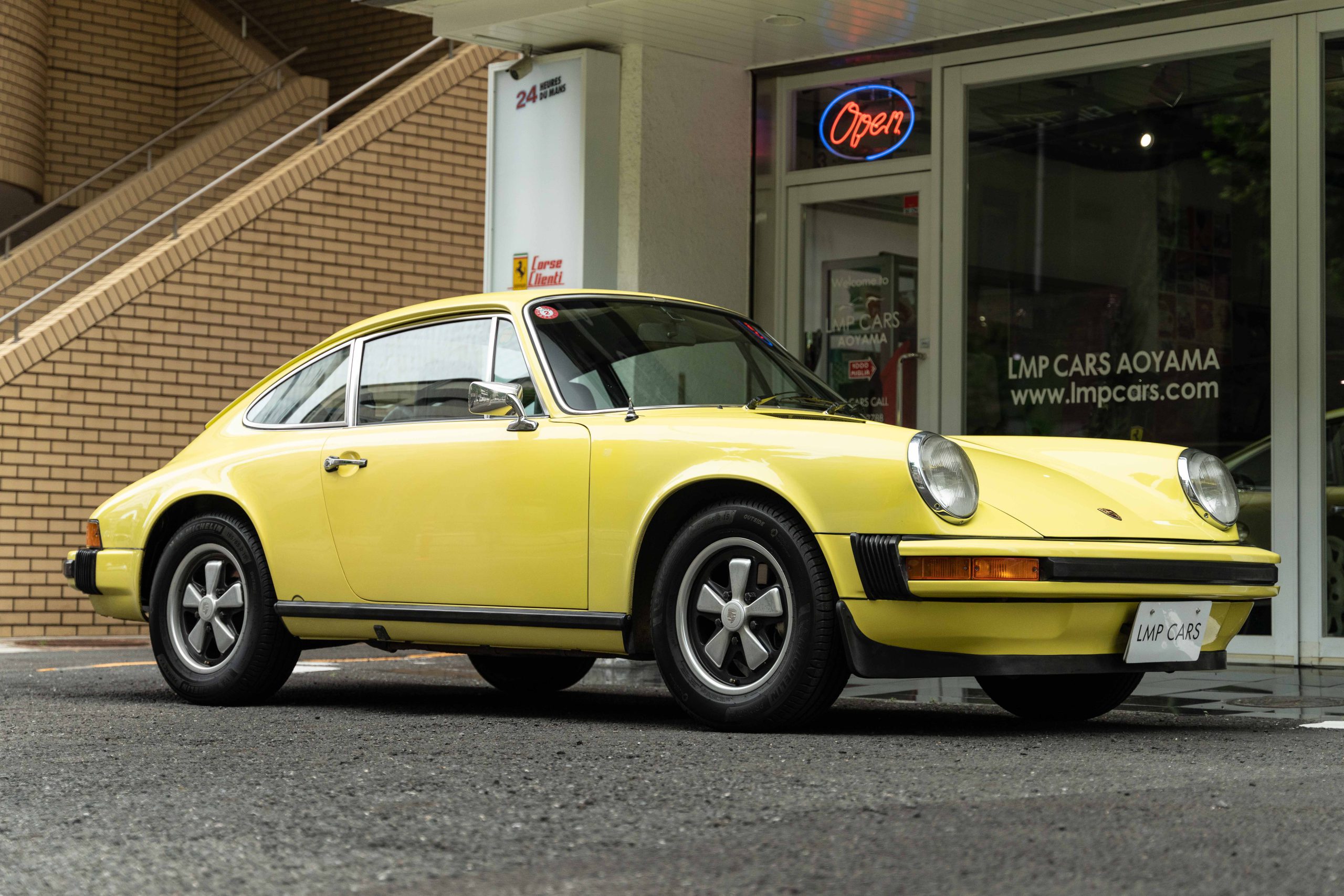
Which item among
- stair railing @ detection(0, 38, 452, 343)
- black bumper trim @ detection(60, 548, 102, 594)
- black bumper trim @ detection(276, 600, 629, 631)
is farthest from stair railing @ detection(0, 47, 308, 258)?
black bumper trim @ detection(276, 600, 629, 631)

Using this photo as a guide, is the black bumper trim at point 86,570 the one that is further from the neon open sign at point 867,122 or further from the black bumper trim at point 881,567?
the neon open sign at point 867,122

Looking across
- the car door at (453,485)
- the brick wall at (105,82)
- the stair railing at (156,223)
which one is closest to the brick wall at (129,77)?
the brick wall at (105,82)

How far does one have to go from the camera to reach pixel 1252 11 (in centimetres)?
885

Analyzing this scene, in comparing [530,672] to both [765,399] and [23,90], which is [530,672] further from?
[23,90]

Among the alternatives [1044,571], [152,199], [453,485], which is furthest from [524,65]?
[152,199]

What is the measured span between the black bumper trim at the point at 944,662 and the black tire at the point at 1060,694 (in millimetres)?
718

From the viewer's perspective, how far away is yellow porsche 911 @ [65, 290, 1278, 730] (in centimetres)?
493

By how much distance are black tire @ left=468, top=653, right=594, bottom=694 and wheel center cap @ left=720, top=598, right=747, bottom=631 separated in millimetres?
1898

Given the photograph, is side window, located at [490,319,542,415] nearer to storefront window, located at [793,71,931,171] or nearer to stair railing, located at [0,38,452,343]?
storefront window, located at [793,71,931,171]

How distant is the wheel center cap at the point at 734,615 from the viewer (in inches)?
201

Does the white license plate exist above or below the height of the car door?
below

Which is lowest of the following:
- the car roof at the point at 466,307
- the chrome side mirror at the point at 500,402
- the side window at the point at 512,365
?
the chrome side mirror at the point at 500,402

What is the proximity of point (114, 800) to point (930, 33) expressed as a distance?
23.0ft

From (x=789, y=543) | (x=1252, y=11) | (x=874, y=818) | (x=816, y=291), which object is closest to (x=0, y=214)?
(x=816, y=291)
